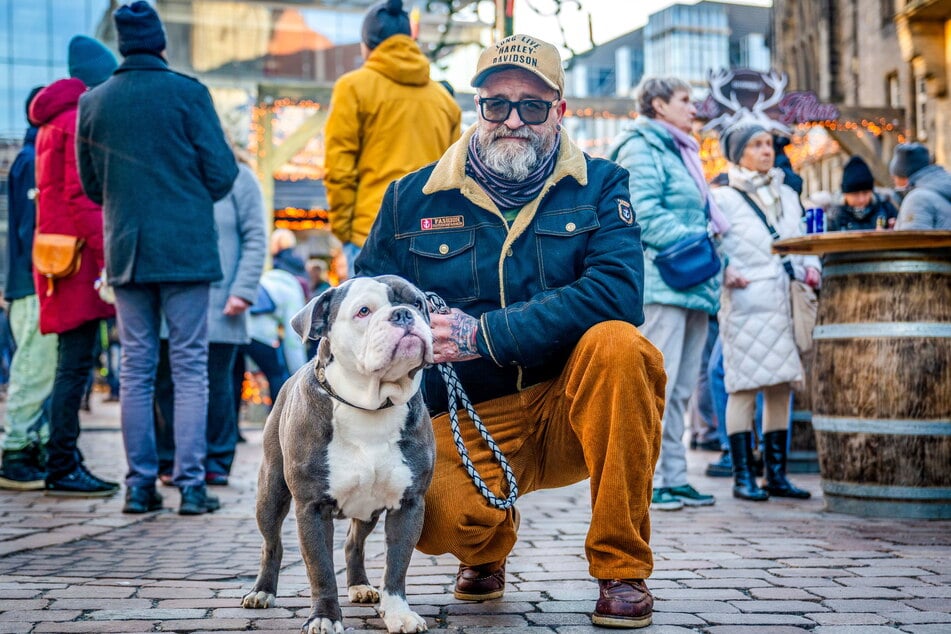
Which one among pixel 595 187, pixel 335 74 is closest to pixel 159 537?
pixel 595 187

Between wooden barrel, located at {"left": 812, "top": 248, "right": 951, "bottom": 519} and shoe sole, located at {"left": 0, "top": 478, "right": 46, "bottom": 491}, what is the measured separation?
13.6 feet

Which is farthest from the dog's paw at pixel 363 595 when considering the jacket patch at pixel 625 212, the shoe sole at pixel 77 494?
the shoe sole at pixel 77 494

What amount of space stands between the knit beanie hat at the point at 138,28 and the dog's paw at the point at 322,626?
3448mm

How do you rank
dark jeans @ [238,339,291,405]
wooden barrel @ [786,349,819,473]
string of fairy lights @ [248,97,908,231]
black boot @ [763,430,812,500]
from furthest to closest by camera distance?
string of fairy lights @ [248,97,908,231] → dark jeans @ [238,339,291,405] → wooden barrel @ [786,349,819,473] → black boot @ [763,430,812,500]

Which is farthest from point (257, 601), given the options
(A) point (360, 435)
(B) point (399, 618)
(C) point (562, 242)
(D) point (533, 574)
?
(C) point (562, 242)

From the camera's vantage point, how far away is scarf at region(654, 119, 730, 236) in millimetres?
5758

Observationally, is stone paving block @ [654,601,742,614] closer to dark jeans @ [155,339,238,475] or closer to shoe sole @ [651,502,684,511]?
shoe sole @ [651,502,684,511]

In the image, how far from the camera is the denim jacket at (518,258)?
3211 millimetres

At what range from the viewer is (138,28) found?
5.37 meters

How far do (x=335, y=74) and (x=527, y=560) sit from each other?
67.1 feet

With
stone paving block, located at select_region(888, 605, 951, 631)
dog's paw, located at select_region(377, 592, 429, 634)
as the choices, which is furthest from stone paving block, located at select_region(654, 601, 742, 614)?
Answer: dog's paw, located at select_region(377, 592, 429, 634)

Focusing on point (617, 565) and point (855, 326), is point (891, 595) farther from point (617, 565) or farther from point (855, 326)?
point (855, 326)

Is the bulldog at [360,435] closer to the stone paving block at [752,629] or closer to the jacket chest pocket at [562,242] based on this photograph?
the jacket chest pocket at [562,242]

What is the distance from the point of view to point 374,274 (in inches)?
137
